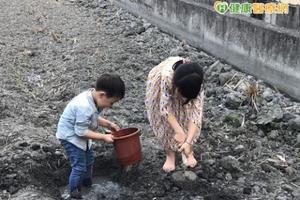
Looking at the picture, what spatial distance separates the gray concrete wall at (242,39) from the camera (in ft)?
17.5

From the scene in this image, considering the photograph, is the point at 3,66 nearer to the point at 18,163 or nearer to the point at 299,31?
the point at 18,163

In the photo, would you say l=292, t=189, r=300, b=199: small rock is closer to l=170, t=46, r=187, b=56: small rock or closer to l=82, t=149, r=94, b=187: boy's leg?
l=82, t=149, r=94, b=187: boy's leg

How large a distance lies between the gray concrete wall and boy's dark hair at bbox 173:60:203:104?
2.07 meters

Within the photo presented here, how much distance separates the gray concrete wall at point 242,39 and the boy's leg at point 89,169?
7.92ft

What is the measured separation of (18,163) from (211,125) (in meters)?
1.86

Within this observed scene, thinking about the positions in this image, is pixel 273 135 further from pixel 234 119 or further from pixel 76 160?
pixel 76 160

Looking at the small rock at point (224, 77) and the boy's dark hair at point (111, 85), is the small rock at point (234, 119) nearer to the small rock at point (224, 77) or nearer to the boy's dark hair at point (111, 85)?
the small rock at point (224, 77)

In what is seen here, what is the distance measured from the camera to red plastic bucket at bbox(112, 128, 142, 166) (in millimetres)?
3715

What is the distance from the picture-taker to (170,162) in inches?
161

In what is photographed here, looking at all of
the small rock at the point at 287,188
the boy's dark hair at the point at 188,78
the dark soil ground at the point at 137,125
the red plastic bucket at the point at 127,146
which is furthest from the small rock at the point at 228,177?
the boy's dark hair at the point at 188,78

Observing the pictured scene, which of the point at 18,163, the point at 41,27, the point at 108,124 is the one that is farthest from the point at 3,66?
the point at 108,124
